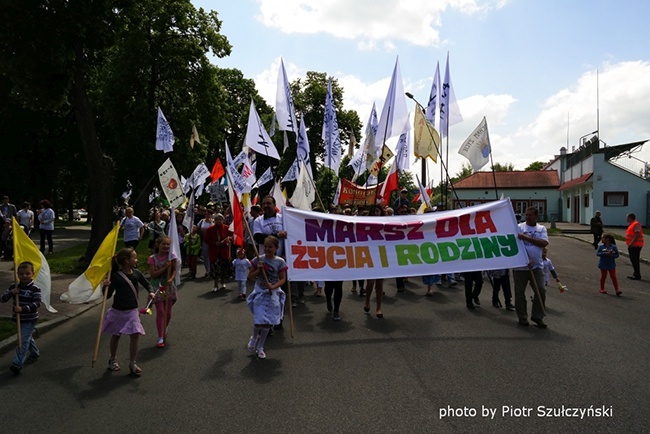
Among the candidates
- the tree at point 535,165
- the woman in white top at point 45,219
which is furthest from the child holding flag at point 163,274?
the tree at point 535,165

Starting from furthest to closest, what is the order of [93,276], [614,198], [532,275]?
[614,198], [532,275], [93,276]

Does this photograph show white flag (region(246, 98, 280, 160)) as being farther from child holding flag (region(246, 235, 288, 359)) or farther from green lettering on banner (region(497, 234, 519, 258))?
green lettering on banner (region(497, 234, 519, 258))

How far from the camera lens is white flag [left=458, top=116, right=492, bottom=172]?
12062mm

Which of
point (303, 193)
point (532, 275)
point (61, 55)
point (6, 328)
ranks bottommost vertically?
point (6, 328)

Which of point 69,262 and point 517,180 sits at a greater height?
point 517,180

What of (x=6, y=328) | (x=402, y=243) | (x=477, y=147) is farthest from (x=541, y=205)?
(x=6, y=328)

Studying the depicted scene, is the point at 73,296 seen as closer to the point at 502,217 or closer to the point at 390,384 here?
the point at 390,384

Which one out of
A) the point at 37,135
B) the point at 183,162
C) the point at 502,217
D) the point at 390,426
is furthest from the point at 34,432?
the point at 37,135

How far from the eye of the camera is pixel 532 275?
8117 mm

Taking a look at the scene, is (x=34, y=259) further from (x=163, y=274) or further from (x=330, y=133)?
(x=330, y=133)

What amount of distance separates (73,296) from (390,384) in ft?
13.1

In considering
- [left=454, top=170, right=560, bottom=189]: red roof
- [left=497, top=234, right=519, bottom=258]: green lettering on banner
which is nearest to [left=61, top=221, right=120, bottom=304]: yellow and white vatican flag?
[left=497, top=234, right=519, bottom=258]: green lettering on banner

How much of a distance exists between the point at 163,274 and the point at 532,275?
18.2 feet

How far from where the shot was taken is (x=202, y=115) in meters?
31.4
